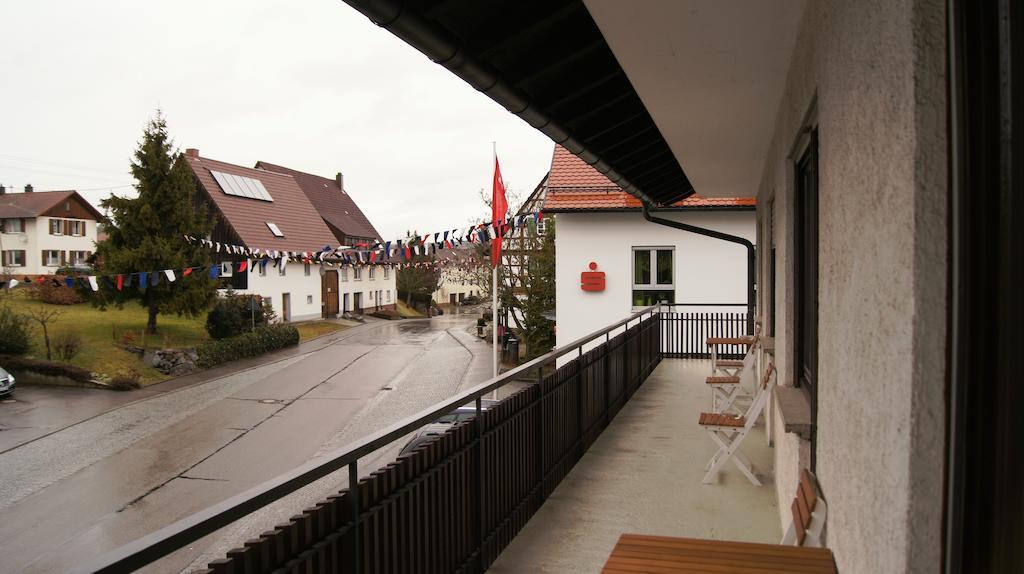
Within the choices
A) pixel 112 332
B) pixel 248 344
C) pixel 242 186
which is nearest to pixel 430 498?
pixel 112 332

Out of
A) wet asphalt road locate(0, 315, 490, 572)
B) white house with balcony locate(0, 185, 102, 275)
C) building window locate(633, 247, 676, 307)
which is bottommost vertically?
wet asphalt road locate(0, 315, 490, 572)

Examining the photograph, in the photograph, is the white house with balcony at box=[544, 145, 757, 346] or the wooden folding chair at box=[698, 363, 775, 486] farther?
the white house with balcony at box=[544, 145, 757, 346]

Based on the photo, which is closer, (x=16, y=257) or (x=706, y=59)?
(x=706, y=59)

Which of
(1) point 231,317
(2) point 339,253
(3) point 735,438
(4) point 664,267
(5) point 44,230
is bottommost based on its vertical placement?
(1) point 231,317

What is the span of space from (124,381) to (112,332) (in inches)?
231

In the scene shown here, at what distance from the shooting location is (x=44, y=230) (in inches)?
1951

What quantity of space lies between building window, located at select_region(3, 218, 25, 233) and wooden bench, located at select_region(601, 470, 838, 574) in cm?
5679

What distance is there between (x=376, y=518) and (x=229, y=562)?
0.84 meters

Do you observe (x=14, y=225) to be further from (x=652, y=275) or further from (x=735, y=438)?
(x=735, y=438)

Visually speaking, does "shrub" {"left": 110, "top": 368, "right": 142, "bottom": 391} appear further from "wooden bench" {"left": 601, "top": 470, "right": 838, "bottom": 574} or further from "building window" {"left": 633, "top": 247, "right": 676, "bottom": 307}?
"wooden bench" {"left": 601, "top": 470, "right": 838, "bottom": 574}

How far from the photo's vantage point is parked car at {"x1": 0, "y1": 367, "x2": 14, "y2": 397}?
1948 cm

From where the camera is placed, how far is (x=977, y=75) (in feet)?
3.79

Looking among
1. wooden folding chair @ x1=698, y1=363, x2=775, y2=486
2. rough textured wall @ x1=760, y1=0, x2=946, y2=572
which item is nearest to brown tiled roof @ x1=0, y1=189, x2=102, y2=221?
wooden folding chair @ x1=698, y1=363, x2=775, y2=486

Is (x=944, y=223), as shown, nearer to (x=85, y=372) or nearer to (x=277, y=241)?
(x=85, y=372)
